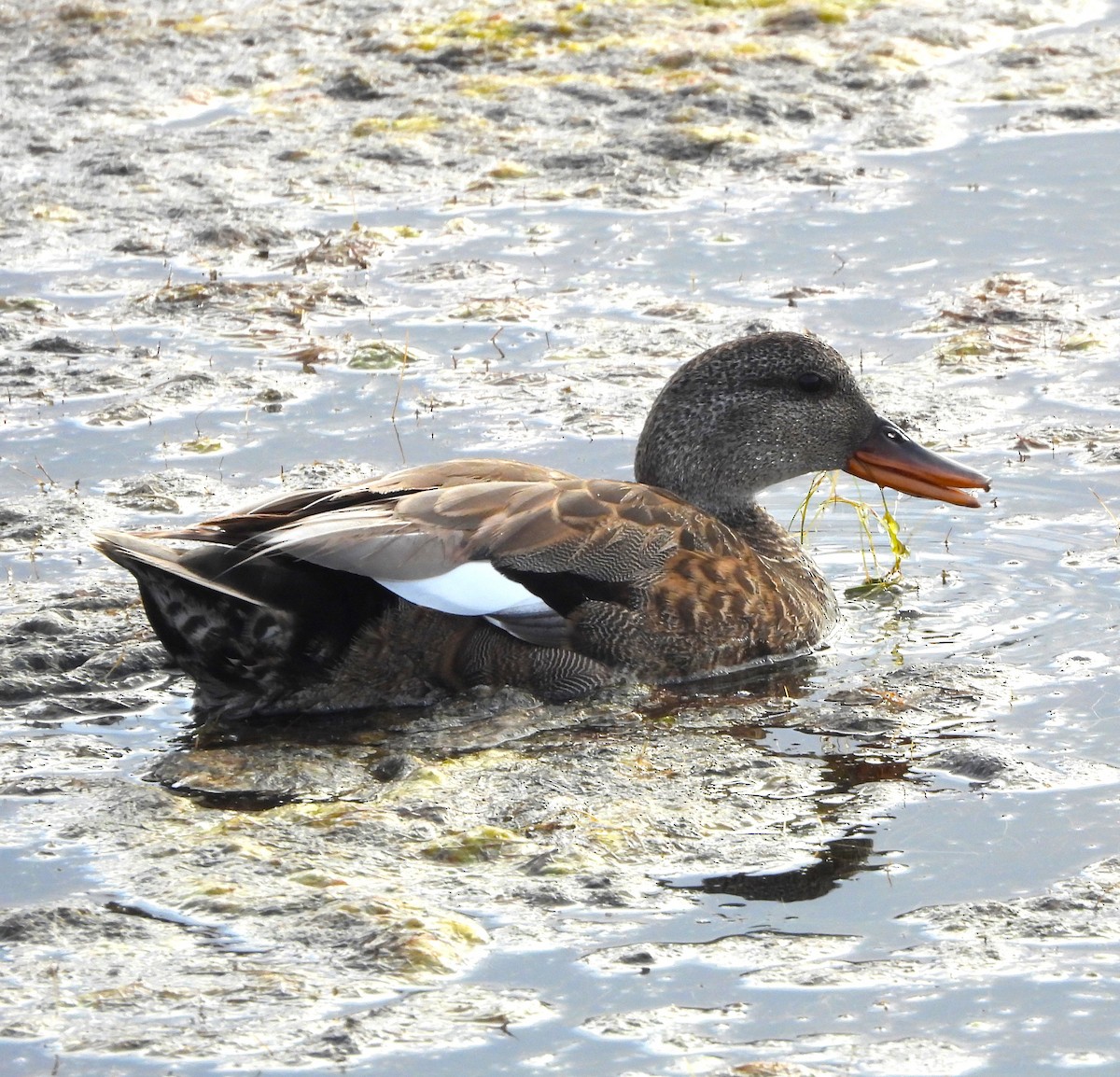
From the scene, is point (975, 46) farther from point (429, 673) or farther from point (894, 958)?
point (894, 958)

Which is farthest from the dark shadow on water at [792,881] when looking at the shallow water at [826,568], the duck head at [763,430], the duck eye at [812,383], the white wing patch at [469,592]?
the duck eye at [812,383]

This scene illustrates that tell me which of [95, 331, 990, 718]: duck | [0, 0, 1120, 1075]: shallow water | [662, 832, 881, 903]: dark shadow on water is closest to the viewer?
[0, 0, 1120, 1075]: shallow water

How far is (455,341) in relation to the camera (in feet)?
28.7

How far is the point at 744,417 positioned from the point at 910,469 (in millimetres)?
589

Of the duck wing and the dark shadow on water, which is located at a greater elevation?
the duck wing

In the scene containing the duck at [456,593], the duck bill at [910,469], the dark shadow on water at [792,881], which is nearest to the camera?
the dark shadow on water at [792,881]

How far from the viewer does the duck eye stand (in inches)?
264

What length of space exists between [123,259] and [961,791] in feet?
19.2

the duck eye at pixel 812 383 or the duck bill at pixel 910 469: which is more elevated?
the duck eye at pixel 812 383

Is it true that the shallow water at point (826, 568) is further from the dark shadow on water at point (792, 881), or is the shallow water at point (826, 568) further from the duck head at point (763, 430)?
the duck head at point (763, 430)

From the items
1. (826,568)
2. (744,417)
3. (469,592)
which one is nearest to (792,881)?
(469,592)

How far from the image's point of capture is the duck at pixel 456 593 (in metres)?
5.46

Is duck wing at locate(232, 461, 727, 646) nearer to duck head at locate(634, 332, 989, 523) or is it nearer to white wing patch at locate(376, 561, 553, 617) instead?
white wing patch at locate(376, 561, 553, 617)

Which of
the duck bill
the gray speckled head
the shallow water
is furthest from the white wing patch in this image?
the duck bill
